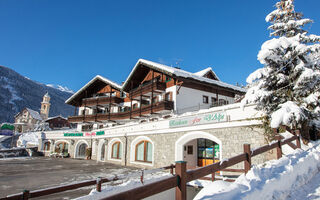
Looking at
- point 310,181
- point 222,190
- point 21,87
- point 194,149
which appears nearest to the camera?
point 222,190

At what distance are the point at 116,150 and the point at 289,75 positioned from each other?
18.1m

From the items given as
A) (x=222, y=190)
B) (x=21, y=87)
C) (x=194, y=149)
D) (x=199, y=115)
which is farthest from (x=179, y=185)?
(x=21, y=87)

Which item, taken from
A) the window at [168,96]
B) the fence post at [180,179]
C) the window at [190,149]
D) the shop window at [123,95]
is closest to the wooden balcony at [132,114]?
the window at [168,96]

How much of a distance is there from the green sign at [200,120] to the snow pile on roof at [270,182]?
16.2 feet

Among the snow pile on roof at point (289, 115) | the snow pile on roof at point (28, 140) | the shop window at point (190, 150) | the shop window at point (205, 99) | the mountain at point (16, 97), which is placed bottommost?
the snow pile on roof at point (28, 140)

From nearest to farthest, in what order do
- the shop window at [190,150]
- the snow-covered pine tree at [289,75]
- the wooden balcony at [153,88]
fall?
the snow-covered pine tree at [289,75], the shop window at [190,150], the wooden balcony at [153,88]

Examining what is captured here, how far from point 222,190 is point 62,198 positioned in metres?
7.26

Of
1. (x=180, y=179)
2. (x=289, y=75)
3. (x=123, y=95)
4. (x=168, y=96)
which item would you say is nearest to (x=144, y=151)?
(x=168, y=96)

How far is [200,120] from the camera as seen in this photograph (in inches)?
464

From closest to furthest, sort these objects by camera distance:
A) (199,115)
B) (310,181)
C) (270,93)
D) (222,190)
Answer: (222,190), (310,181), (270,93), (199,115)

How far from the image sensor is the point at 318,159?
600cm

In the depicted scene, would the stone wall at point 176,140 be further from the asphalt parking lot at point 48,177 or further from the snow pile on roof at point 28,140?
the snow pile on roof at point 28,140

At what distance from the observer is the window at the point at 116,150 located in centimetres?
2064

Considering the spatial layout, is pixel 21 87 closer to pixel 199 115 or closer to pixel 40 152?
pixel 40 152
